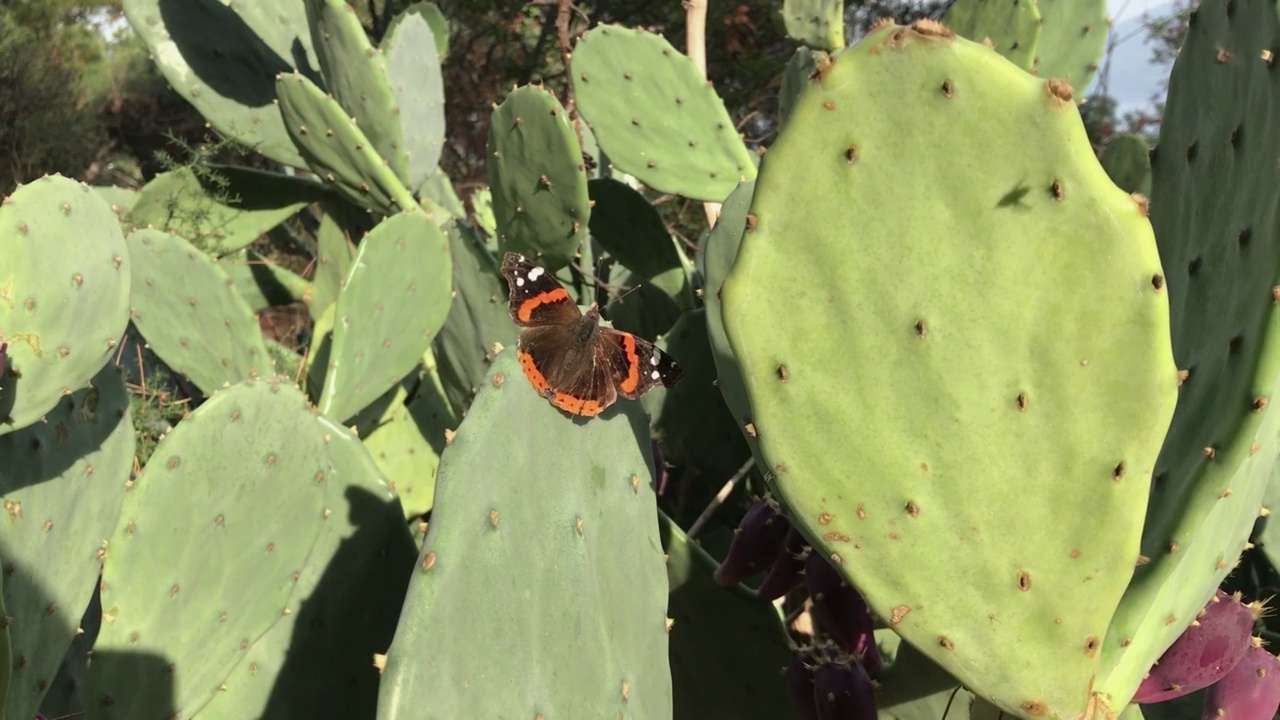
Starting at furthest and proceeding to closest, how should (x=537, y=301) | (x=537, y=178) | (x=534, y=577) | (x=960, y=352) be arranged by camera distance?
1. (x=537, y=178)
2. (x=537, y=301)
3. (x=534, y=577)
4. (x=960, y=352)

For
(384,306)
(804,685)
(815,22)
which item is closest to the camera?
(804,685)

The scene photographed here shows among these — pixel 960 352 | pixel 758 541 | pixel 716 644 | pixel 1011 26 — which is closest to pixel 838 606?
pixel 758 541

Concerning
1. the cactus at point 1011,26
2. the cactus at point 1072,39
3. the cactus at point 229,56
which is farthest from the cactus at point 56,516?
the cactus at point 1072,39

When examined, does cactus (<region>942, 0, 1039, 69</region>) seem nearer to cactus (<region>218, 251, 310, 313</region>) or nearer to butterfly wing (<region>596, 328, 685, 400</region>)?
butterfly wing (<region>596, 328, 685, 400</region>)

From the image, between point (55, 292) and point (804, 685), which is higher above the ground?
point (55, 292)

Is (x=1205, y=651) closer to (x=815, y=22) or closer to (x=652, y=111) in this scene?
(x=652, y=111)

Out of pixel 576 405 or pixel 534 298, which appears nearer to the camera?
pixel 576 405

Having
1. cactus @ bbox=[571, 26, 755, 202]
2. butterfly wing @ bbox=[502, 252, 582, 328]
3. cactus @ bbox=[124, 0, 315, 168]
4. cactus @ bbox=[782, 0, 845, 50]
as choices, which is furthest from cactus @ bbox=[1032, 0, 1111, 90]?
cactus @ bbox=[124, 0, 315, 168]

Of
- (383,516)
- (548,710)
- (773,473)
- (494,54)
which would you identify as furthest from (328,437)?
(494,54)
